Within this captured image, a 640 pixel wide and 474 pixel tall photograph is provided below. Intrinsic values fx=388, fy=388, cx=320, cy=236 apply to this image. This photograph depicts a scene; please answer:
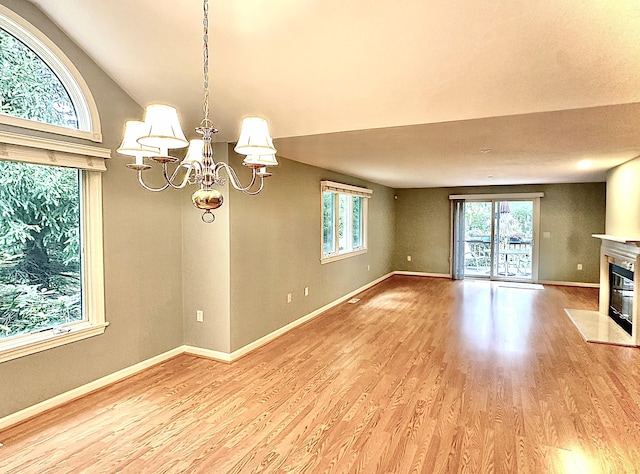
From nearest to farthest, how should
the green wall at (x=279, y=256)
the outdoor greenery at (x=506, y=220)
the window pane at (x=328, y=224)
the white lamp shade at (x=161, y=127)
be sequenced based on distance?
the white lamp shade at (x=161, y=127)
the green wall at (x=279, y=256)
the window pane at (x=328, y=224)
the outdoor greenery at (x=506, y=220)

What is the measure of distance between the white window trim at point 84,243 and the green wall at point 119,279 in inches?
2.6

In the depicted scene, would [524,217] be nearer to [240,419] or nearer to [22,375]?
[240,419]

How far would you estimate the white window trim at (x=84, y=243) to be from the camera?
2.71 meters

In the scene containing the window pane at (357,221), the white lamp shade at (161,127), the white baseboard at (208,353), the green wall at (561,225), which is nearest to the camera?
the white lamp shade at (161,127)

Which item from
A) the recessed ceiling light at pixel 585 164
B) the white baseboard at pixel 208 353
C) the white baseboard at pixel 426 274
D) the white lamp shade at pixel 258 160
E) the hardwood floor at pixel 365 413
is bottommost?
the hardwood floor at pixel 365 413

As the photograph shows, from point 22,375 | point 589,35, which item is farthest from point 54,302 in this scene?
point 589,35

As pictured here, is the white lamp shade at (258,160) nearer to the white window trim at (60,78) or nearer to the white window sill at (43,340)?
the white window trim at (60,78)

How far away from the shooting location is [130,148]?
1965 millimetres

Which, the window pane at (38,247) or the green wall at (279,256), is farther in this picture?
the green wall at (279,256)

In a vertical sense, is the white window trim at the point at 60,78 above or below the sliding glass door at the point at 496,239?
above

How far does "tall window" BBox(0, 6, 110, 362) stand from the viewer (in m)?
2.70

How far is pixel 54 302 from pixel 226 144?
2033mm

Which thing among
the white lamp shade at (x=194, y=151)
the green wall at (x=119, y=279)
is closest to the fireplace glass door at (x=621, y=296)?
the white lamp shade at (x=194, y=151)

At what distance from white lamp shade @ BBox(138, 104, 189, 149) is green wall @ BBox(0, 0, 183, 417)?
5.42ft
